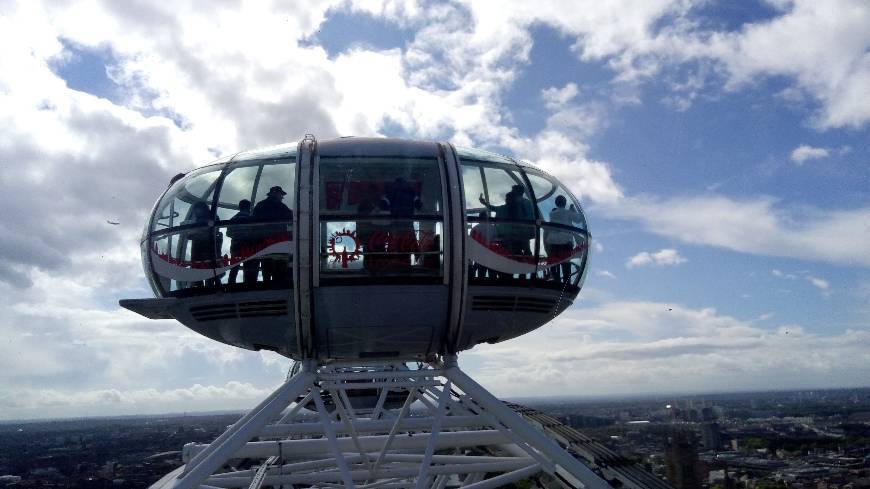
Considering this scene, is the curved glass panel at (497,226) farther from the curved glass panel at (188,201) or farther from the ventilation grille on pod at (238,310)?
the curved glass panel at (188,201)

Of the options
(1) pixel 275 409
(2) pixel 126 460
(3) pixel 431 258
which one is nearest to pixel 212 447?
(1) pixel 275 409

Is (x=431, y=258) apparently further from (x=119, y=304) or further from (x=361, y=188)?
(x=119, y=304)

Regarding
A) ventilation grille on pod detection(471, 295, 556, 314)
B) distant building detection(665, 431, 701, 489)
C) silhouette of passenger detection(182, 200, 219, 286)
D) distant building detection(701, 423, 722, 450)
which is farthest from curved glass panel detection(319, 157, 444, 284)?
distant building detection(701, 423, 722, 450)

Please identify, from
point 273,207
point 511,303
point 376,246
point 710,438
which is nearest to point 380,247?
point 376,246

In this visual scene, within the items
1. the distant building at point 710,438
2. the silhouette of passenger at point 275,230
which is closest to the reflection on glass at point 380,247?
the silhouette of passenger at point 275,230

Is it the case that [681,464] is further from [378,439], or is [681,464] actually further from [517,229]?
[517,229]

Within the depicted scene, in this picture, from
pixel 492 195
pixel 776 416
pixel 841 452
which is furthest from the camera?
pixel 776 416

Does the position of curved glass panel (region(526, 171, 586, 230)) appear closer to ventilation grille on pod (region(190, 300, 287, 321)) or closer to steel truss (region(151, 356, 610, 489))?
steel truss (region(151, 356, 610, 489))
